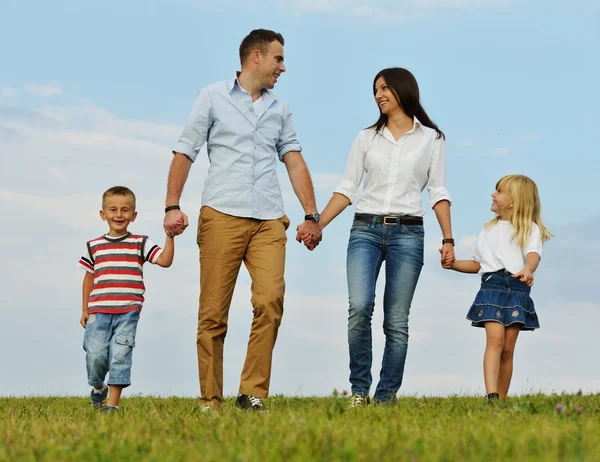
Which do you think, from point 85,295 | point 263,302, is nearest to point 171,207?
point 263,302

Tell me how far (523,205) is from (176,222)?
369 centimetres

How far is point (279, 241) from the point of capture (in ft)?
26.9

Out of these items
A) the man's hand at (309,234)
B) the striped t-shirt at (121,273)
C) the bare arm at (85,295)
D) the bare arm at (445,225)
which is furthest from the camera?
the bare arm at (85,295)

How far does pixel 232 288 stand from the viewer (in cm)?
825

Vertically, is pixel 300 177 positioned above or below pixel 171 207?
above

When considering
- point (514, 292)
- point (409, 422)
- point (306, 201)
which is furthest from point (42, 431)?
point (514, 292)

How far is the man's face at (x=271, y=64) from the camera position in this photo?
8.37 metres

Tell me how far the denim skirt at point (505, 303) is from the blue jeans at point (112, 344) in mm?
3605

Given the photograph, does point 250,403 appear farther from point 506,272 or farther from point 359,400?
point 506,272

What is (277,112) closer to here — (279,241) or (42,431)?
(279,241)

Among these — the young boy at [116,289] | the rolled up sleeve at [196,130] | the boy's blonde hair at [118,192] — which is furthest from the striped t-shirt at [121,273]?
the rolled up sleeve at [196,130]

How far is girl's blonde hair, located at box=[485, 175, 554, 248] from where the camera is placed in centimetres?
885

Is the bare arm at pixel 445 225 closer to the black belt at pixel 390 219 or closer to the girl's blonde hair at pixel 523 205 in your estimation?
the black belt at pixel 390 219

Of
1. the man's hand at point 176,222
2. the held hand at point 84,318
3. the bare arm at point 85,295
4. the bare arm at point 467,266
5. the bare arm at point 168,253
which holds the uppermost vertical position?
the man's hand at point 176,222
